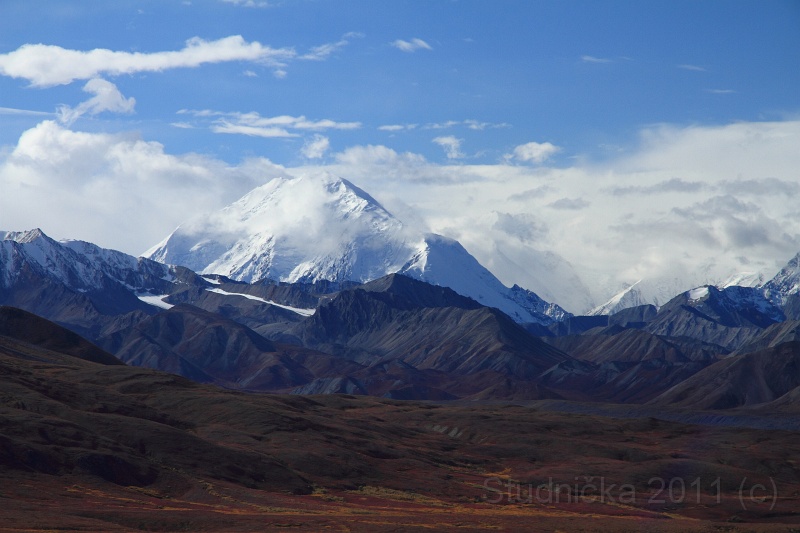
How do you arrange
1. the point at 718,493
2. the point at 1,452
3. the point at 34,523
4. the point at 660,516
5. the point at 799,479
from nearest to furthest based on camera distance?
the point at 34,523 < the point at 1,452 < the point at 660,516 < the point at 718,493 < the point at 799,479

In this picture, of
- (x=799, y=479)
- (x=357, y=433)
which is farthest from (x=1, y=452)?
(x=799, y=479)

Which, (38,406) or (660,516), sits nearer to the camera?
(660,516)

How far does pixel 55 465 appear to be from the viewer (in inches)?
5017

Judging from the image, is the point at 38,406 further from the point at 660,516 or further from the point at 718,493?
the point at 718,493

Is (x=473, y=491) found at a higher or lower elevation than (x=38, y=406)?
lower

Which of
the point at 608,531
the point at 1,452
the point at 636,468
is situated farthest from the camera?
the point at 636,468

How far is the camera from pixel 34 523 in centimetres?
9288

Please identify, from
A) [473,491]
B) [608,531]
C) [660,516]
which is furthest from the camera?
[473,491]

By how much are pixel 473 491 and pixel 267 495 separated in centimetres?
3188

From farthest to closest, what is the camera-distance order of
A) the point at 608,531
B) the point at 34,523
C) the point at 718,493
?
the point at 718,493 < the point at 608,531 < the point at 34,523

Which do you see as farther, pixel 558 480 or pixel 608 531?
pixel 558 480

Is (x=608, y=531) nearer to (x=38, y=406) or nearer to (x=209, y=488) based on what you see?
(x=209, y=488)

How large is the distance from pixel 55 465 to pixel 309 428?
62.4 metres

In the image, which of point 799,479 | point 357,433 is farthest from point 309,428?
point 799,479
